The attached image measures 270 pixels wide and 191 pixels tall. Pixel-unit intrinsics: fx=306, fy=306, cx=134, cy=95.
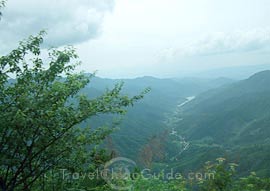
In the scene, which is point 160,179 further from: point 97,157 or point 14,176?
point 14,176

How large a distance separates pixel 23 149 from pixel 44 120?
1.54 metres

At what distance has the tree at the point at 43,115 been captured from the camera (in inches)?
310

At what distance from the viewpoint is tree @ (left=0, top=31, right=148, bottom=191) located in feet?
25.8

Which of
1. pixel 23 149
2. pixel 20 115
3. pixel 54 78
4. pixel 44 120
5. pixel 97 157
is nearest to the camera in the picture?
pixel 20 115

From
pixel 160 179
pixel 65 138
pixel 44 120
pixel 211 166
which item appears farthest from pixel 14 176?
pixel 211 166

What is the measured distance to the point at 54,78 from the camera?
9.39 m

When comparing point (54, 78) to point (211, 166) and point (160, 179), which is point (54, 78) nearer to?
point (160, 179)

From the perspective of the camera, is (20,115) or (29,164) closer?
(20,115)

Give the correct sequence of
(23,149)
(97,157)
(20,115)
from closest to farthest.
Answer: (20,115) → (23,149) → (97,157)

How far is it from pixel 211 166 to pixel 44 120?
17.5 ft

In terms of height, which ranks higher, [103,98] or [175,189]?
[103,98]

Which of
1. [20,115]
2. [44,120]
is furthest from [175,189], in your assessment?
[20,115]

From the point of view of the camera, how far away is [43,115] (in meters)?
7.79

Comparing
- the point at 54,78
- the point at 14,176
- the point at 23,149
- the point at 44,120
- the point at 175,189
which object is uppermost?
the point at 54,78
